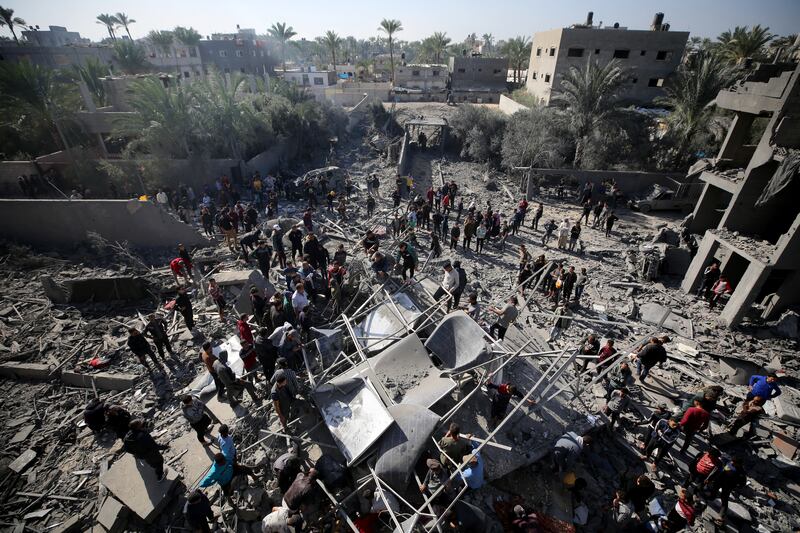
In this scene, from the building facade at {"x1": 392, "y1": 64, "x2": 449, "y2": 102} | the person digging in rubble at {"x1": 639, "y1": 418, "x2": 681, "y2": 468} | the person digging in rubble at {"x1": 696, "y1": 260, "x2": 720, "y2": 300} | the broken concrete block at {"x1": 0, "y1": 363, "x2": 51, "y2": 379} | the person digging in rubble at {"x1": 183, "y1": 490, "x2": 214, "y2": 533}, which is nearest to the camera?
the person digging in rubble at {"x1": 183, "y1": 490, "x2": 214, "y2": 533}

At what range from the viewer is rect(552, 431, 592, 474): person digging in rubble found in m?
6.04

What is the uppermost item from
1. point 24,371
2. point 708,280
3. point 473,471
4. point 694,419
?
point 473,471

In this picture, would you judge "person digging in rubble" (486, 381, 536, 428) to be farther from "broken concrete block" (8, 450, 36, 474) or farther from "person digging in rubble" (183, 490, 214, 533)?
"broken concrete block" (8, 450, 36, 474)

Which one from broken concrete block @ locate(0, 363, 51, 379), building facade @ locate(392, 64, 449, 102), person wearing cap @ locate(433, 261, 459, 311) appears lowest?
broken concrete block @ locate(0, 363, 51, 379)

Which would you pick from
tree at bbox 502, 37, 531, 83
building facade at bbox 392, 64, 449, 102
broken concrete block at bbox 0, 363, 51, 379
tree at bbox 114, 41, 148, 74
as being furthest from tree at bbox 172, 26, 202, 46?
broken concrete block at bbox 0, 363, 51, 379

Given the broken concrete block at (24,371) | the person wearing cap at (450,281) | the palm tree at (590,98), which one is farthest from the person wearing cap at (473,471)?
the palm tree at (590,98)

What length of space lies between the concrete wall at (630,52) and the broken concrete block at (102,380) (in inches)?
1289

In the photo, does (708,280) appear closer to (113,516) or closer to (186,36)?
(113,516)

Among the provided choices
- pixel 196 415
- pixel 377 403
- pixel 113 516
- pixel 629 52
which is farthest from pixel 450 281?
pixel 629 52

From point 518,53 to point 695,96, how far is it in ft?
115

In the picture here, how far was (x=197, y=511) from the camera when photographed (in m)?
4.99

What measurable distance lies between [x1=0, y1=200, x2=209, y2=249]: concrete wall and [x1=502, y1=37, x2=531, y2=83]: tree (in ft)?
162

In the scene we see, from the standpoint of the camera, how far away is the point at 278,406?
6406 mm

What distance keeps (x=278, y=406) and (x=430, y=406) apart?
8.82 feet
